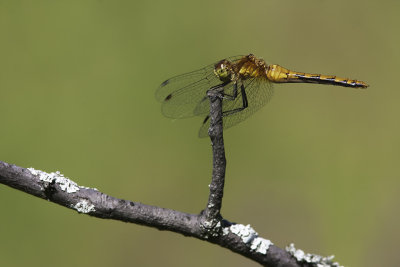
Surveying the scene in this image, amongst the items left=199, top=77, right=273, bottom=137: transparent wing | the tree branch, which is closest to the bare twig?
the tree branch

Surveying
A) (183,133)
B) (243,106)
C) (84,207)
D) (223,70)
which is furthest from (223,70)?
(84,207)

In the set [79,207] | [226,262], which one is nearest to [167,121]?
[226,262]

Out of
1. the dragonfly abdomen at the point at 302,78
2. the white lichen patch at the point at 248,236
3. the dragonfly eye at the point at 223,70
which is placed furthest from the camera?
the dragonfly abdomen at the point at 302,78

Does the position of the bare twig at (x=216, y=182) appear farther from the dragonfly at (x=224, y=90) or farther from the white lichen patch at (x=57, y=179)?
the dragonfly at (x=224, y=90)

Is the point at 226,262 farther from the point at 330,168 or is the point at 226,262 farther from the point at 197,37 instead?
the point at 197,37

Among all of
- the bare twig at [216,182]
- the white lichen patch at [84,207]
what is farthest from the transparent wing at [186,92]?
the white lichen patch at [84,207]

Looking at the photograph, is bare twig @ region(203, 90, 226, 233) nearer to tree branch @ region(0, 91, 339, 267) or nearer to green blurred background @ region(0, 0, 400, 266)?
tree branch @ region(0, 91, 339, 267)
